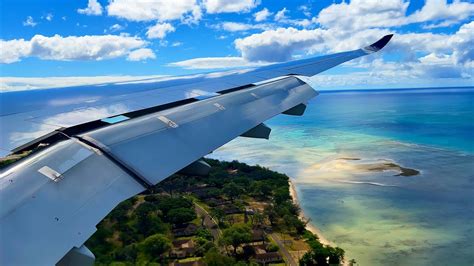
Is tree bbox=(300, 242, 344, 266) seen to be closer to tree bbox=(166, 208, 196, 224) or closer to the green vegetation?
the green vegetation

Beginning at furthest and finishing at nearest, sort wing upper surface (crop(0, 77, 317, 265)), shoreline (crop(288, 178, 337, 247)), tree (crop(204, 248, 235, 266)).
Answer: shoreline (crop(288, 178, 337, 247))
tree (crop(204, 248, 235, 266))
wing upper surface (crop(0, 77, 317, 265))

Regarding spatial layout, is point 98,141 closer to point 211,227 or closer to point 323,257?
point 323,257

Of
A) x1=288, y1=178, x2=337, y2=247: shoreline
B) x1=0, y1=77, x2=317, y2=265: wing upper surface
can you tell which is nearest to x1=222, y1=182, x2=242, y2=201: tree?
x1=288, y1=178, x2=337, y2=247: shoreline

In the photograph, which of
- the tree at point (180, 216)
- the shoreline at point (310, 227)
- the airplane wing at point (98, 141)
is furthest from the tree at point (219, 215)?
the airplane wing at point (98, 141)

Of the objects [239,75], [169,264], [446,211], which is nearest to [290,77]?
[239,75]

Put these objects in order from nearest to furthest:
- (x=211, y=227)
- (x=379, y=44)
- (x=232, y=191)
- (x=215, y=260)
Result: (x=379, y=44), (x=215, y=260), (x=211, y=227), (x=232, y=191)

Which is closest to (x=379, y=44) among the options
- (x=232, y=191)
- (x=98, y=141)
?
(x=98, y=141)
